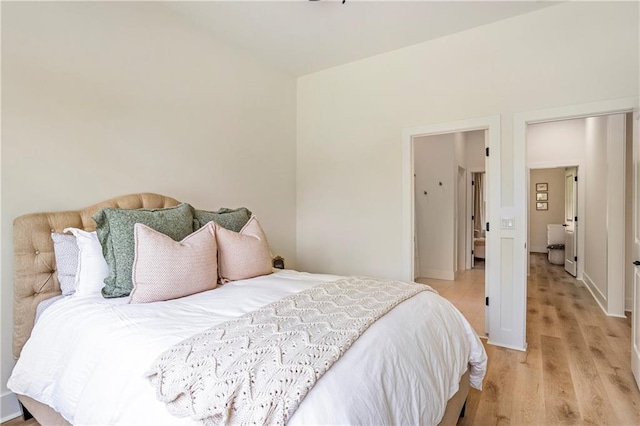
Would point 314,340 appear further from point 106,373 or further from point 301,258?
point 301,258

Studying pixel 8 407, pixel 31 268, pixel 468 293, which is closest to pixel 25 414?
pixel 8 407

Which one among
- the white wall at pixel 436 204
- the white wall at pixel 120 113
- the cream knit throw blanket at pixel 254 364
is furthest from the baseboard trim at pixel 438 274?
the cream knit throw blanket at pixel 254 364

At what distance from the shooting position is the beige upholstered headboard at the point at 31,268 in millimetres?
1826

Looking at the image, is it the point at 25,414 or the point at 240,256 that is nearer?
the point at 25,414

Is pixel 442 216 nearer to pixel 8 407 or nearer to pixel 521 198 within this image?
pixel 521 198

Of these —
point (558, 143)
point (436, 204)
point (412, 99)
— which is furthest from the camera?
point (436, 204)

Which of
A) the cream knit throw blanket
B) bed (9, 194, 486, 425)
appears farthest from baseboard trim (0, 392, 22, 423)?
the cream knit throw blanket

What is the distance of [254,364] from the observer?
94 centimetres

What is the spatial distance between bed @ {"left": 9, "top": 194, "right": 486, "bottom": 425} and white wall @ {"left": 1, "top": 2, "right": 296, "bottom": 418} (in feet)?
0.65

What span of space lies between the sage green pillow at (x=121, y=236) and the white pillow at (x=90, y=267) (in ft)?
0.17

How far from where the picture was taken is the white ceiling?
2.65m

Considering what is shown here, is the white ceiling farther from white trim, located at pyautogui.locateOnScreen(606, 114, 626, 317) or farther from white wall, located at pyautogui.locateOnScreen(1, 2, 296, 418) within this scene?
white trim, located at pyautogui.locateOnScreen(606, 114, 626, 317)

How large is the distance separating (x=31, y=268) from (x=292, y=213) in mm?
2637

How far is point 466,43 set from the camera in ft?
9.96
